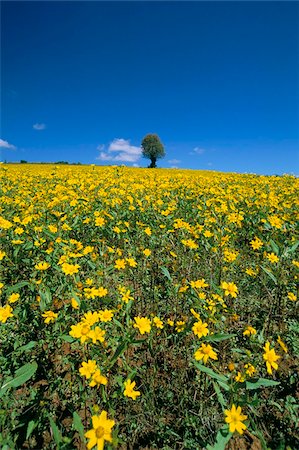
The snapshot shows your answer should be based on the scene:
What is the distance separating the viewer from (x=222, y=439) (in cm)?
138

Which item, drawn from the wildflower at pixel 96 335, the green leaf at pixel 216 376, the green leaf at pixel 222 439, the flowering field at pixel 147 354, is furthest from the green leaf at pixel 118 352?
the green leaf at pixel 222 439

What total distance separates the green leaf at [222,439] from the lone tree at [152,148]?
6255cm

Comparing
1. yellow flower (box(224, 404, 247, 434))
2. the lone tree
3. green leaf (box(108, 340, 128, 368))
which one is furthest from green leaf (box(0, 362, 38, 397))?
the lone tree

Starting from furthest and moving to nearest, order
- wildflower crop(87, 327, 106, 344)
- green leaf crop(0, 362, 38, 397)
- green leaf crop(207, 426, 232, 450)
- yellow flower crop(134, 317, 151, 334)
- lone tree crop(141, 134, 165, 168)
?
lone tree crop(141, 134, 165, 168), yellow flower crop(134, 317, 151, 334), wildflower crop(87, 327, 106, 344), green leaf crop(0, 362, 38, 397), green leaf crop(207, 426, 232, 450)

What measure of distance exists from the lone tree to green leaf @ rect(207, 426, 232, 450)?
2463 inches

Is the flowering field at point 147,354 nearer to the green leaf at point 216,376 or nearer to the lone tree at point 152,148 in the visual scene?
the green leaf at point 216,376

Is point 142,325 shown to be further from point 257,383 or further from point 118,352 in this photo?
point 257,383

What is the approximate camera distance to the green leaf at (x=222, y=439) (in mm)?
1336

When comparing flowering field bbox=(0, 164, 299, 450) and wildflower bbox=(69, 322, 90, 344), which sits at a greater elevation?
wildflower bbox=(69, 322, 90, 344)

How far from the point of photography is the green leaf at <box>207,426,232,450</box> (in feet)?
4.38

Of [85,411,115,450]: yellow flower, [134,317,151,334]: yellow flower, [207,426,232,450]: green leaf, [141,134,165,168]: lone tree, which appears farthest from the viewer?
[141,134,165,168]: lone tree

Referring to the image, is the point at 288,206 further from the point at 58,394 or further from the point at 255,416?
the point at 58,394

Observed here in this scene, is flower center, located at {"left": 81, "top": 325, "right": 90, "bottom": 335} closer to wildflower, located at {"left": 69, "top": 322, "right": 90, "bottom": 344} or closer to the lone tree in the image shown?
wildflower, located at {"left": 69, "top": 322, "right": 90, "bottom": 344}

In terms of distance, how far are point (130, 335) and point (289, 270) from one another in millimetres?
2234
